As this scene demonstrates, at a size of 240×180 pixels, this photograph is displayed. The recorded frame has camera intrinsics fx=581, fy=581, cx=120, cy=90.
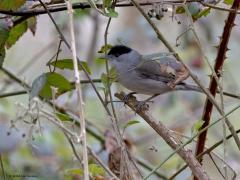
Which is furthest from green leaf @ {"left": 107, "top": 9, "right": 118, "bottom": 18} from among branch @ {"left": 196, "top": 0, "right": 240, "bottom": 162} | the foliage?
branch @ {"left": 196, "top": 0, "right": 240, "bottom": 162}

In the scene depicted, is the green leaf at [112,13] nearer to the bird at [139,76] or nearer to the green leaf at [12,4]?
the green leaf at [12,4]

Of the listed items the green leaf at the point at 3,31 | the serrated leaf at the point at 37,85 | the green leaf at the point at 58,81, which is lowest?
the serrated leaf at the point at 37,85

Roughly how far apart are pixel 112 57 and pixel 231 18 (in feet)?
4.15

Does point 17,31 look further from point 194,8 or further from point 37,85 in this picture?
point 194,8

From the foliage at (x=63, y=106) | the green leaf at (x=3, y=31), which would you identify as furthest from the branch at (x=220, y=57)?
the green leaf at (x=3, y=31)

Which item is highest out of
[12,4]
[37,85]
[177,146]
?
[12,4]

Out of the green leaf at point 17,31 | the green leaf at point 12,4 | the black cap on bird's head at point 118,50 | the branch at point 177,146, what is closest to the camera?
the branch at point 177,146

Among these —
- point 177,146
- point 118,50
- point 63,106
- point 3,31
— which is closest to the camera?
point 177,146

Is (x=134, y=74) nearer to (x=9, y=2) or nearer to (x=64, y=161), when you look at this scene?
(x=64, y=161)

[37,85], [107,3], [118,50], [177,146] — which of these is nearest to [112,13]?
[107,3]

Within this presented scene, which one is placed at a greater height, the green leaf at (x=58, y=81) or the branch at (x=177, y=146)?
the green leaf at (x=58, y=81)

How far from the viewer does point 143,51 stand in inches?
233

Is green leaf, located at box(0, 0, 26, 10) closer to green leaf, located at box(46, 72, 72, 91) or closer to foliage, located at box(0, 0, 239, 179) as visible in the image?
foliage, located at box(0, 0, 239, 179)

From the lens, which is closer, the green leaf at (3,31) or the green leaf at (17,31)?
the green leaf at (3,31)
